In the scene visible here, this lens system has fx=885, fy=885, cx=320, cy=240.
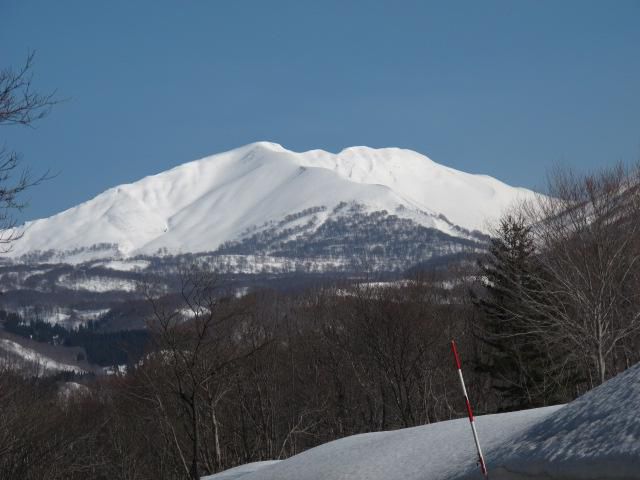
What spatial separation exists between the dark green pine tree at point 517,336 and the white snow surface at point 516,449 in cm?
1635

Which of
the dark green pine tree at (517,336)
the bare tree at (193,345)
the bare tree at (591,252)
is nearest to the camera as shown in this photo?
the bare tree at (193,345)

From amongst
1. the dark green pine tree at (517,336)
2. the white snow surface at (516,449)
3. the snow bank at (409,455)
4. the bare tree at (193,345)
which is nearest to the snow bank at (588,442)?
the white snow surface at (516,449)

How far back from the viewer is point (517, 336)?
3391 centimetres

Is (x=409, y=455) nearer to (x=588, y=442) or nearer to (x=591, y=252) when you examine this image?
(x=588, y=442)

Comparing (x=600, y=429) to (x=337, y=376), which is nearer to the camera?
(x=600, y=429)

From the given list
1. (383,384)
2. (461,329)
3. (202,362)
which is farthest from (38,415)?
(461,329)

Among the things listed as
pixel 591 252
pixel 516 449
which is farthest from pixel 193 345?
pixel 516 449

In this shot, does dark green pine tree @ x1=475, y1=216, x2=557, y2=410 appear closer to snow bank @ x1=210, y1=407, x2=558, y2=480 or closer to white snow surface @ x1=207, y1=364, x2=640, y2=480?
snow bank @ x1=210, y1=407, x2=558, y2=480

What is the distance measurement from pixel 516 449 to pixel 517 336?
77.8 ft

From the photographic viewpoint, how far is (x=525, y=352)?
34312mm

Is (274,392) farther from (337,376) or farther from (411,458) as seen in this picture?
(411,458)

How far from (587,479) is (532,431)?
2.34m

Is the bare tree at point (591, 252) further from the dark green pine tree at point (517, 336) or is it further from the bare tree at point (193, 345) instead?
the bare tree at point (193, 345)

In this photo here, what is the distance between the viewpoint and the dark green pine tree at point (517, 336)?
3266 cm
